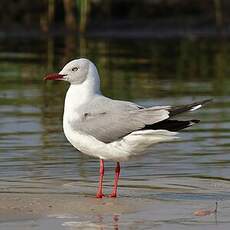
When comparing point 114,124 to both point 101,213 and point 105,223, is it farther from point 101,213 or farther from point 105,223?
point 105,223

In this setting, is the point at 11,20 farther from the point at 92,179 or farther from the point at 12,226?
the point at 12,226

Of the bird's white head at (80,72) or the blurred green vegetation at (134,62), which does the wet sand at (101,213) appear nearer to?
the bird's white head at (80,72)

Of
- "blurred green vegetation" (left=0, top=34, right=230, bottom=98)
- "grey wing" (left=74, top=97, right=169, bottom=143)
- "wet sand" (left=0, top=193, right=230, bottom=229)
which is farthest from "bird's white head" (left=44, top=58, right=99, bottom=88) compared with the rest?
"blurred green vegetation" (left=0, top=34, right=230, bottom=98)

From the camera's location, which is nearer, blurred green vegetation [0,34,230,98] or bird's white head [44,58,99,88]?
bird's white head [44,58,99,88]

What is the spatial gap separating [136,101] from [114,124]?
Answer: 6539mm

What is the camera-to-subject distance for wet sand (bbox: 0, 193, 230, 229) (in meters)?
8.62

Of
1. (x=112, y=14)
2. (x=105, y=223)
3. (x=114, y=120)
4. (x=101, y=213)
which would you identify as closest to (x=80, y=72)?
(x=114, y=120)

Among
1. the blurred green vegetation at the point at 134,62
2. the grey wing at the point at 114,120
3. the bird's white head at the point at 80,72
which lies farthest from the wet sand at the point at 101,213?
the blurred green vegetation at the point at 134,62

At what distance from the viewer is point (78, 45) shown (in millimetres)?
24578

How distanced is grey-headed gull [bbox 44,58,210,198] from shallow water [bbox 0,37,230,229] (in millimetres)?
507

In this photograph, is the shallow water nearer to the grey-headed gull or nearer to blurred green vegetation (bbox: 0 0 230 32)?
the grey-headed gull

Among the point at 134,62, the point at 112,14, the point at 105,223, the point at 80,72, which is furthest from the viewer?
the point at 112,14

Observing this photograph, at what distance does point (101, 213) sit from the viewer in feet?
30.2

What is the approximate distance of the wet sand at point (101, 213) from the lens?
28.3 feet
